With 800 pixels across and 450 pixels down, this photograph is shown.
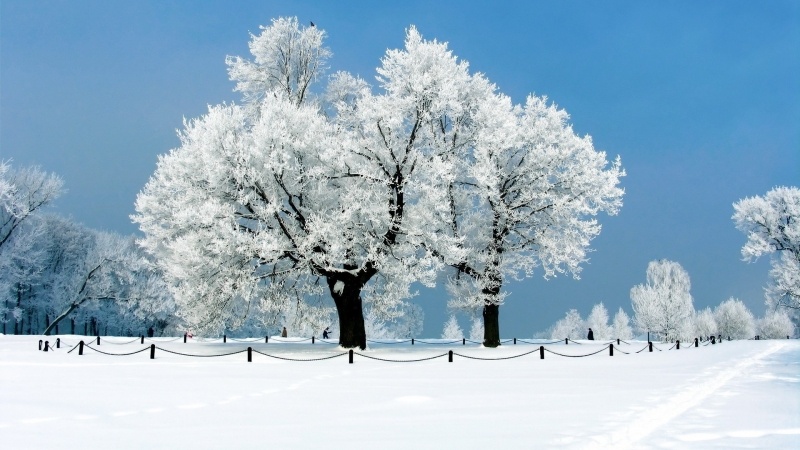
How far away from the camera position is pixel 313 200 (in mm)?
30500

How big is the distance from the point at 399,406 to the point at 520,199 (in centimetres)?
2270

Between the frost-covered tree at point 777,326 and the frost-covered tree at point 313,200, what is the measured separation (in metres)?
85.2

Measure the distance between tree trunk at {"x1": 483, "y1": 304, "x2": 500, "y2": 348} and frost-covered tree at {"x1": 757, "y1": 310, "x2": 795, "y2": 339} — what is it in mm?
77921

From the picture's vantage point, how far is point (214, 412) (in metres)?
12.3

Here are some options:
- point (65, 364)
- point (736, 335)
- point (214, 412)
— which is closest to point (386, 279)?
point (65, 364)

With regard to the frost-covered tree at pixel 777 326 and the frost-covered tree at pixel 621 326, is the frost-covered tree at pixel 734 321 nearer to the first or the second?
the frost-covered tree at pixel 777 326

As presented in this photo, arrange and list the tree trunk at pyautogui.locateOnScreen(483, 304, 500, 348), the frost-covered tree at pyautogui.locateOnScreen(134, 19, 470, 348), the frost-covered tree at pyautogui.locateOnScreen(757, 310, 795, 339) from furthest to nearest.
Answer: the frost-covered tree at pyautogui.locateOnScreen(757, 310, 795, 339) → the tree trunk at pyautogui.locateOnScreen(483, 304, 500, 348) → the frost-covered tree at pyautogui.locateOnScreen(134, 19, 470, 348)

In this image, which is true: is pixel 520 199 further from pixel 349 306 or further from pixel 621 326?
pixel 621 326

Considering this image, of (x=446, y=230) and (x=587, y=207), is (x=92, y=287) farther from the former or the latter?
(x=587, y=207)

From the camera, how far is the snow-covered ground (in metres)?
9.50

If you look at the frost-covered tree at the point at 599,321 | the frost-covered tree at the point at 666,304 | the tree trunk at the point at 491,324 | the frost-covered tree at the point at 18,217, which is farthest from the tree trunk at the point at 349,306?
the frost-covered tree at the point at 599,321

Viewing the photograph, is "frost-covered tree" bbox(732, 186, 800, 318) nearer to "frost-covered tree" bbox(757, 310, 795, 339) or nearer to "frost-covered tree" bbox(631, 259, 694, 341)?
"frost-covered tree" bbox(631, 259, 694, 341)

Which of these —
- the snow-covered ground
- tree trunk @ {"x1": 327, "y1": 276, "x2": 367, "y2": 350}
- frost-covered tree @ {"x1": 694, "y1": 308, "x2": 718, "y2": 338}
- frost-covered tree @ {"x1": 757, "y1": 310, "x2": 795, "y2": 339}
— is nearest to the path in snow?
the snow-covered ground

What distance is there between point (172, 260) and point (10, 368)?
1114 cm
